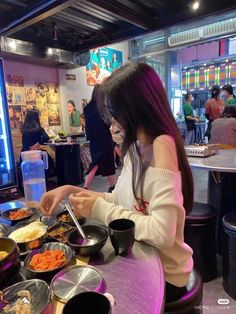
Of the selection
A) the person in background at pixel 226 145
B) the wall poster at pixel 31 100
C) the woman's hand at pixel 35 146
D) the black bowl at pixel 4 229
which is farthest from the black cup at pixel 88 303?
the wall poster at pixel 31 100

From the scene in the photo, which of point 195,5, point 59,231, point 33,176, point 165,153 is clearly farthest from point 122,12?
point 59,231

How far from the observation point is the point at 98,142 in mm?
3619

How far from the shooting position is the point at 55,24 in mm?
4137

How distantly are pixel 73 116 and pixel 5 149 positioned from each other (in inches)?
116

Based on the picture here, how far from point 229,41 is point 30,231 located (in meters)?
7.60

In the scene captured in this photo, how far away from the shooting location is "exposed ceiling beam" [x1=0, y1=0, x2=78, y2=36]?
2676 millimetres

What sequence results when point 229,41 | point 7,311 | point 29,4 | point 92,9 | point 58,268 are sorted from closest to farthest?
point 7,311 < point 58,268 < point 29,4 < point 92,9 < point 229,41

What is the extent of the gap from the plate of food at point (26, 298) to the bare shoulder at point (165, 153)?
0.50m

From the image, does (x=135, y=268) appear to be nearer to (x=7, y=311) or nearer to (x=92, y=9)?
(x=7, y=311)

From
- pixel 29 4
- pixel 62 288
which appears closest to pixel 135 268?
pixel 62 288

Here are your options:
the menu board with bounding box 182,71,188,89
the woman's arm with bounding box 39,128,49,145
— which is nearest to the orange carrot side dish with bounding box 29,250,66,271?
the woman's arm with bounding box 39,128,49,145

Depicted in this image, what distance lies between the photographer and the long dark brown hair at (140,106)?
0.88 meters

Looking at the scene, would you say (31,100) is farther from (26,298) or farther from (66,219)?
(26,298)

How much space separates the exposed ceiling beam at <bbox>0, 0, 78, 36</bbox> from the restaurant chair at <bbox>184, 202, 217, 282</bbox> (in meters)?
2.41
